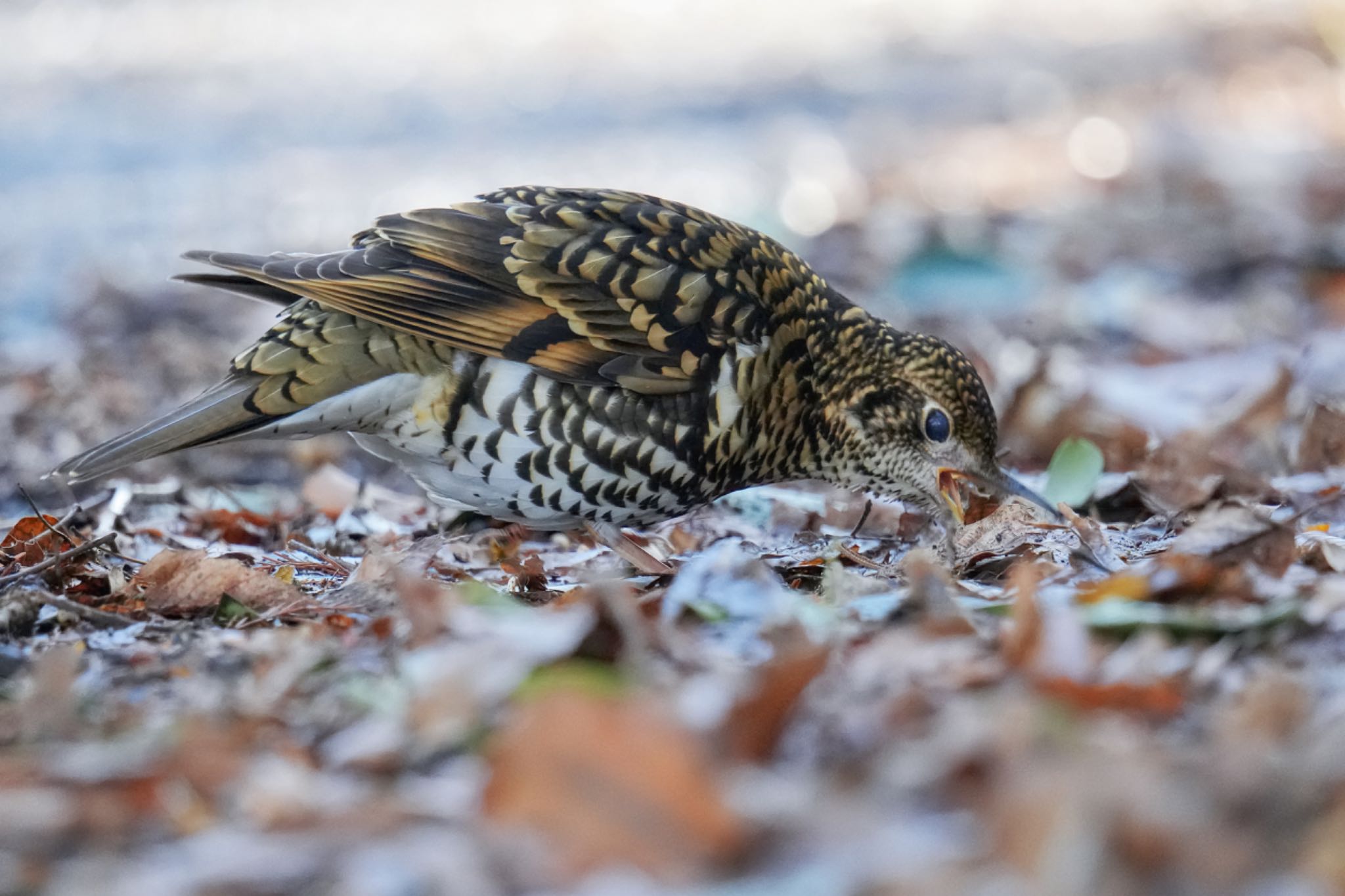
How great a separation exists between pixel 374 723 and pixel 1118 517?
309 centimetres

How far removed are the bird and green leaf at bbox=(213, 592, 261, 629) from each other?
887mm

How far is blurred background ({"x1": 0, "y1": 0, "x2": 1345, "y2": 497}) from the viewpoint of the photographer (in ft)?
28.9

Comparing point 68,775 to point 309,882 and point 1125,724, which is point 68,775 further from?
point 1125,724

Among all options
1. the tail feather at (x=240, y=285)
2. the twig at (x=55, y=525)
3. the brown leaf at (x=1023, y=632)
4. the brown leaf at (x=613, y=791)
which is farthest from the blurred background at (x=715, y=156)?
the brown leaf at (x=613, y=791)

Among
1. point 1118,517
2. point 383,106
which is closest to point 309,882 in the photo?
point 1118,517

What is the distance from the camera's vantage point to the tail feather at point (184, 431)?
4.66m

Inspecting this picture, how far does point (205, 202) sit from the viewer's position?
39.7 feet

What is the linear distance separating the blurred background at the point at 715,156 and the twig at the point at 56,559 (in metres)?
2.40

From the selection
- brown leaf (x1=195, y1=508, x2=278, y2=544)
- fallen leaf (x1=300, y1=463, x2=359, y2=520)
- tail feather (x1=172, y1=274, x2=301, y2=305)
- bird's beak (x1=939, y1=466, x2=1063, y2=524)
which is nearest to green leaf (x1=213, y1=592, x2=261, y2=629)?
tail feather (x1=172, y1=274, x2=301, y2=305)

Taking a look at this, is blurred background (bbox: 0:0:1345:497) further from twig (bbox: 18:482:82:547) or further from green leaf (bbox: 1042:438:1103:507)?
twig (bbox: 18:482:82:547)

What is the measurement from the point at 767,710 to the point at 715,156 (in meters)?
12.2

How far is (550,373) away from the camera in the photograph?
189 inches

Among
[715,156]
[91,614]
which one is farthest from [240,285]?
[715,156]

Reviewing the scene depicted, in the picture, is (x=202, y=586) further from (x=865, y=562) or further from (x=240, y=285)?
(x=865, y=562)
